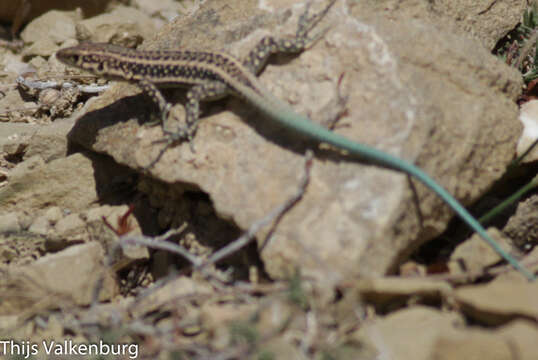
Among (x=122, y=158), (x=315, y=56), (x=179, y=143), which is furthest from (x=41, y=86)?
(x=315, y=56)

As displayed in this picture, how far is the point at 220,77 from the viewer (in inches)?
140

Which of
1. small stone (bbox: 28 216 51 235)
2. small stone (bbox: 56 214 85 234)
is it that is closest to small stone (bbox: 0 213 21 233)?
small stone (bbox: 28 216 51 235)

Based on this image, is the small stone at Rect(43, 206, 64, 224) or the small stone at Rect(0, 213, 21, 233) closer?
the small stone at Rect(0, 213, 21, 233)

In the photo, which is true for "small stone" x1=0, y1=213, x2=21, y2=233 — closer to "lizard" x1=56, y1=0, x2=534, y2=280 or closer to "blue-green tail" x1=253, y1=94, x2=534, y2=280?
"lizard" x1=56, y1=0, x2=534, y2=280

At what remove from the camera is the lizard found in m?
2.93

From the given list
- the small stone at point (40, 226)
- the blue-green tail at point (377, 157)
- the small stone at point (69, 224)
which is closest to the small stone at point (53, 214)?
the small stone at point (40, 226)

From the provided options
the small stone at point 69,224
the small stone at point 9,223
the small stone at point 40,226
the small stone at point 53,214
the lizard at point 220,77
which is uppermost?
the lizard at point 220,77

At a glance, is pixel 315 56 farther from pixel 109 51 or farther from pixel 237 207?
pixel 109 51

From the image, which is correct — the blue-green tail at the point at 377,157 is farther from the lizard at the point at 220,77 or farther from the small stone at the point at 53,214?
the small stone at the point at 53,214

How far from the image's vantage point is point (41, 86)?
5.35m

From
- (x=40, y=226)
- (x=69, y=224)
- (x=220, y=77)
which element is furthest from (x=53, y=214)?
(x=220, y=77)

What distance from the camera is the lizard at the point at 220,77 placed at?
293cm

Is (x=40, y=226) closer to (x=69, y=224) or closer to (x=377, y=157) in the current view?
(x=69, y=224)

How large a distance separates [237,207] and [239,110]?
85cm
